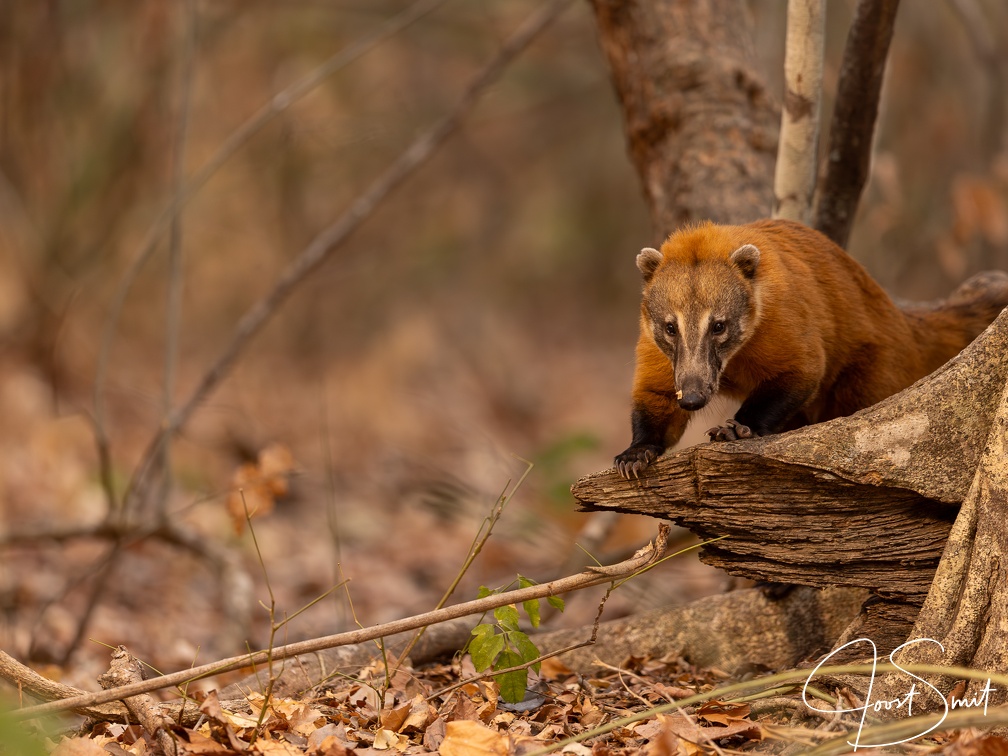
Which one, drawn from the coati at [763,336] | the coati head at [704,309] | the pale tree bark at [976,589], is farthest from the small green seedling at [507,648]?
the pale tree bark at [976,589]

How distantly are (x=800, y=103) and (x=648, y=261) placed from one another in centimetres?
123

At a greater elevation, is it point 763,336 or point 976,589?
point 763,336

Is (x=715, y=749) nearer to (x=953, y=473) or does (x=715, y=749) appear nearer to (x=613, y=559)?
(x=953, y=473)

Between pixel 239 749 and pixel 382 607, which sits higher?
pixel 239 749

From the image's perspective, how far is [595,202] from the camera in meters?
20.3

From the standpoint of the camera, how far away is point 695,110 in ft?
20.4

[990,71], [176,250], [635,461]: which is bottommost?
[635,461]

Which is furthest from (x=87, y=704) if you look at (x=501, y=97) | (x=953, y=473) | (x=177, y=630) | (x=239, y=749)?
(x=501, y=97)

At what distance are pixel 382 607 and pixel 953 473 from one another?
6081 mm

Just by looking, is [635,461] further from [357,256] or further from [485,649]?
[357,256]

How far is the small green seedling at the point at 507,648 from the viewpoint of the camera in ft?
13.3

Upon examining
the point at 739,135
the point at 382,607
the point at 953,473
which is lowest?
the point at 382,607

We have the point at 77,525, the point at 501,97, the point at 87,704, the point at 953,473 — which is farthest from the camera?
the point at 501,97

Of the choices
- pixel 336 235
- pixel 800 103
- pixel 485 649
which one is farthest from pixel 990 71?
pixel 485 649
